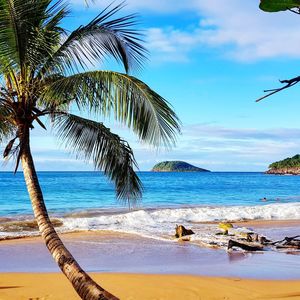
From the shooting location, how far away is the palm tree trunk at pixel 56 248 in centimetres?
496

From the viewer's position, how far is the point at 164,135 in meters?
5.93

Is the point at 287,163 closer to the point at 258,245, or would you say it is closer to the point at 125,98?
the point at 258,245

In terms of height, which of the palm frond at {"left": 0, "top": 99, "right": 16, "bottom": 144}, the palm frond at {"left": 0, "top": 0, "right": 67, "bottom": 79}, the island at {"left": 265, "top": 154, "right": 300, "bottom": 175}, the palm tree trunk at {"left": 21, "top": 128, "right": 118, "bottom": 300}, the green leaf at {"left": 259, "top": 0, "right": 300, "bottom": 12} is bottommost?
the palm tree trunk at {"left": 21, "top": 128, "right": 118, "bottom": 300}

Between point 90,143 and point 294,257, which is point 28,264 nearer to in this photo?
point 90,143

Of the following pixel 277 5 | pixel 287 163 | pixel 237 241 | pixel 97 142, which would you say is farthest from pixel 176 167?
pixel 277 5

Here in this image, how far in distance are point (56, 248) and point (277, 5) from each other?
4892 millimetres

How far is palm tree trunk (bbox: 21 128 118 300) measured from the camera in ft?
16.3

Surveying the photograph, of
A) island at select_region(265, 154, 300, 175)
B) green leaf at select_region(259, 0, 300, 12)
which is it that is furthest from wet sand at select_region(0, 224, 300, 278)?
island at select_region(265, 154, 300, 175)

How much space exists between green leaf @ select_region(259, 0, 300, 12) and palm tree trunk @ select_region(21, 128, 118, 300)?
4.17 meters

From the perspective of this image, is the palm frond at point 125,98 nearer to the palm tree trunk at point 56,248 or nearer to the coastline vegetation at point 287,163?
the palm tree trunk at point 56,248

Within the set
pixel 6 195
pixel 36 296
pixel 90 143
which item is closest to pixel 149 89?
pixel 90 143

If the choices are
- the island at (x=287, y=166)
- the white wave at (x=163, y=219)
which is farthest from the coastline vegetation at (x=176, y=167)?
the white wave at (x=163, y=219)

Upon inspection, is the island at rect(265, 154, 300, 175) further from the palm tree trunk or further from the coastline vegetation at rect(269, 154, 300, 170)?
the palm tree trunk

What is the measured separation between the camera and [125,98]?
596 cm
